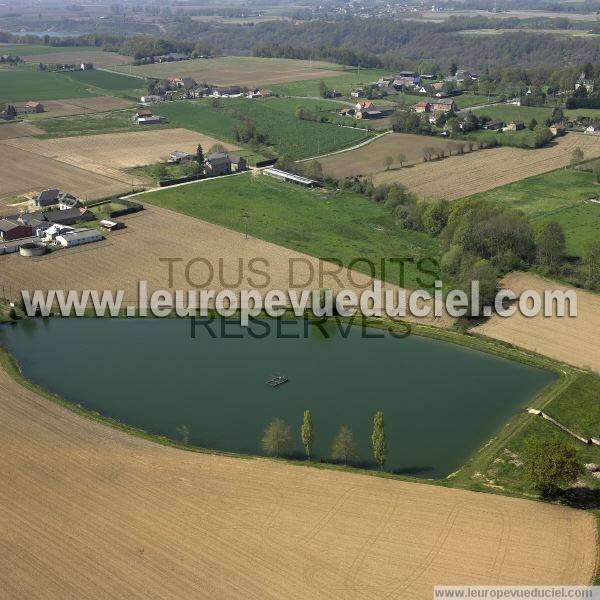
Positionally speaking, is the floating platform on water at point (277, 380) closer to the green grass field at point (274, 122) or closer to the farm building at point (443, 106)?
the green grass field at point (274, 122)

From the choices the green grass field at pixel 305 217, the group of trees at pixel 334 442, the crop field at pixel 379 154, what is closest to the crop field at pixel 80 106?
the crop field at pixel 379 154

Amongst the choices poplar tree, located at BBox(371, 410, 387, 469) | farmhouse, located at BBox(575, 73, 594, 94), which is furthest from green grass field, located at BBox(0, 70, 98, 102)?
poplar tree, located at BBox(371, 410, 387, 469)

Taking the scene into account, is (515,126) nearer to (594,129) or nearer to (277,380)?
(594,129)

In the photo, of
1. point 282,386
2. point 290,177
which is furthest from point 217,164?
point 282,386

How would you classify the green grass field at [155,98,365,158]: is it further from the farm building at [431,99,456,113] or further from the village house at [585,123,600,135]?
the village house at [585,123,600,135]

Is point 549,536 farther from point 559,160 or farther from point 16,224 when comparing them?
point 559,160

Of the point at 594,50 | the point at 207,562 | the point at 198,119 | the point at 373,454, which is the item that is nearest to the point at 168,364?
the point at 373,454

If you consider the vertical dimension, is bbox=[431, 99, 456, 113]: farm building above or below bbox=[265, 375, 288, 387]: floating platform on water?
above
